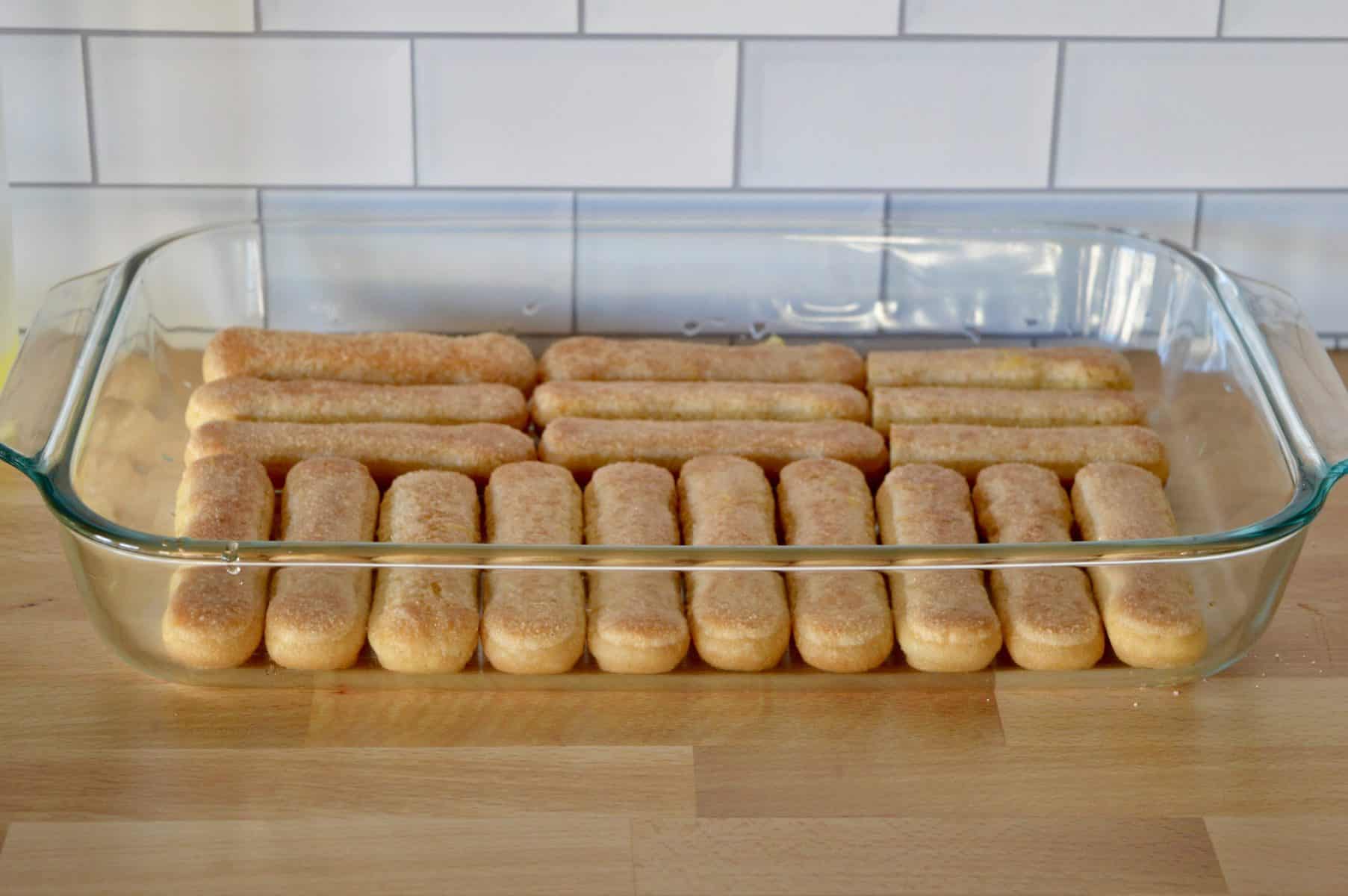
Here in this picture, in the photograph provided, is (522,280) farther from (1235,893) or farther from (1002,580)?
(1235,893)

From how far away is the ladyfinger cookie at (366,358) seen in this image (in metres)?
1.07

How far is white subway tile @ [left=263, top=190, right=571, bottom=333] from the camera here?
1171 mm

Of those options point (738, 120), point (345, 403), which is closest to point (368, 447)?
point (345, 403)

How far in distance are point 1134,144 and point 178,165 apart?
2.40 feet

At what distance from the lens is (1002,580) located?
0.87 meters

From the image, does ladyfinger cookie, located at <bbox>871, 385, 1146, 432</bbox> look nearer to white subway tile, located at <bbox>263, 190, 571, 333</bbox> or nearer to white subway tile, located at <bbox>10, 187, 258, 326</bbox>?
white subway tile, located at <bbox>263, 190, 571, 333</bbox>

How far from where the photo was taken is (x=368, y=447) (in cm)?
99

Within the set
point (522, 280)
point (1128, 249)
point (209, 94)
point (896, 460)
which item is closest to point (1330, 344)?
point (1128, 249)

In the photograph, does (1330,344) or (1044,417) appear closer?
(1044,417)

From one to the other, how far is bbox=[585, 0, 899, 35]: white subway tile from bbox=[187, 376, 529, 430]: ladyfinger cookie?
29cm

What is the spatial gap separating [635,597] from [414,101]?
0.49 meters

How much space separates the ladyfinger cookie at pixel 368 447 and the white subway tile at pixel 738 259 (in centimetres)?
24

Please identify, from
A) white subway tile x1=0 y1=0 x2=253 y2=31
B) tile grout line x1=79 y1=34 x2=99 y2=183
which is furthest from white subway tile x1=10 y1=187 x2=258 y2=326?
white subway tile x1=0 y1=0 x2=253 y2=31

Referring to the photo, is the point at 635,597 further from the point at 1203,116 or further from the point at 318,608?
the point at 1203,116
